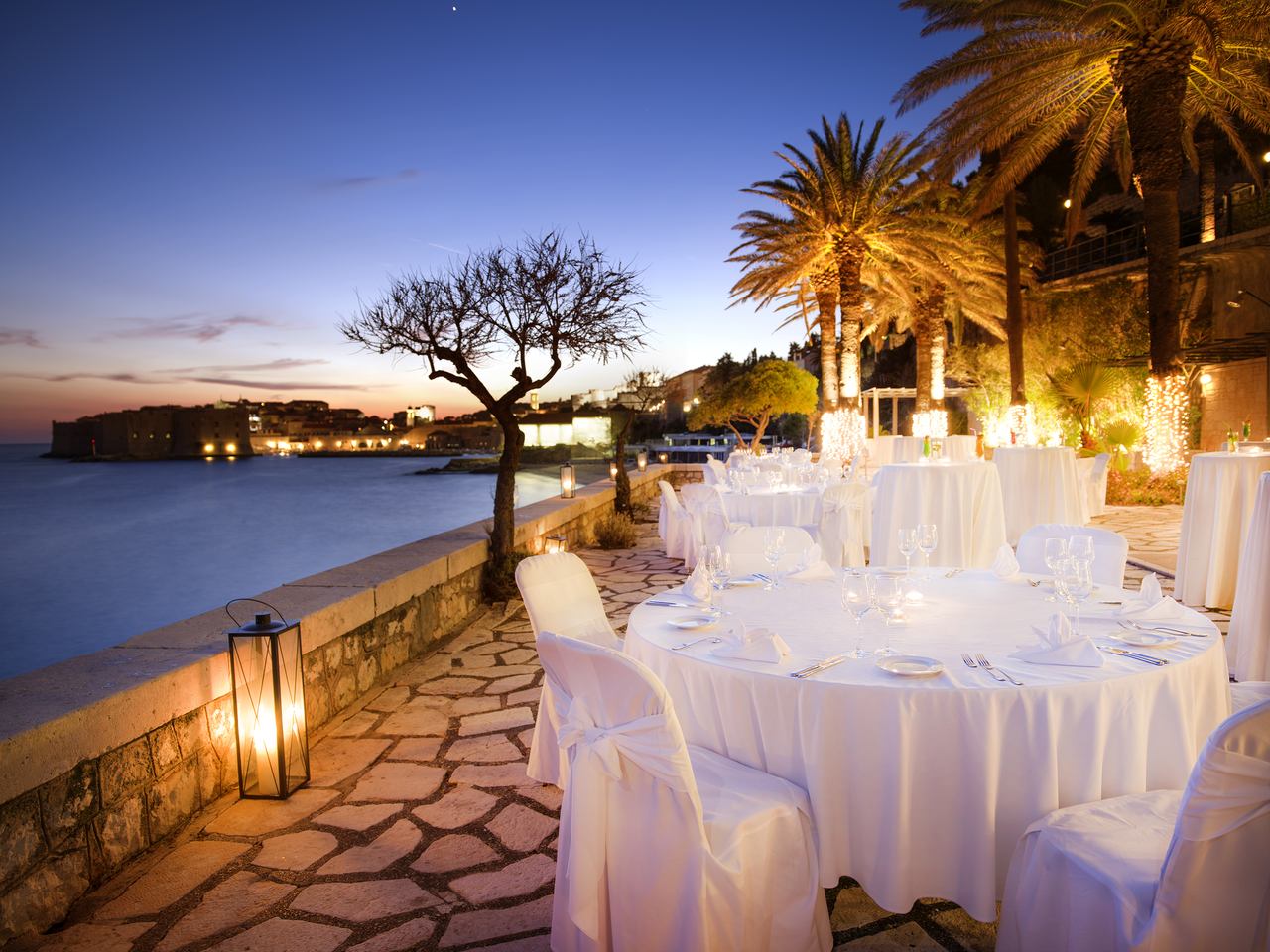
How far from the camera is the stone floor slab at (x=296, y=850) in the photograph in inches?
105

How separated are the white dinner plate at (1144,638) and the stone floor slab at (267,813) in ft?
10.2

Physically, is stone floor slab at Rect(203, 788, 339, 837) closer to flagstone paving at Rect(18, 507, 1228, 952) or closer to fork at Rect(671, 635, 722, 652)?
flagstone paving at Rect(18, 507, 1228, 952)

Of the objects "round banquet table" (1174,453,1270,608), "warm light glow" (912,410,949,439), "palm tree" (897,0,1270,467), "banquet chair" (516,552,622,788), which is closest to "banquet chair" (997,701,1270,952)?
"banquet chair" (516,552,622,788)

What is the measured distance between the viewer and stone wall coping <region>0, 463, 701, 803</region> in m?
2.25

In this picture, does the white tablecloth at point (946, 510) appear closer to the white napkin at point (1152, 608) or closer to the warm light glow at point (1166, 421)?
the white napkin at point (1152, 608)

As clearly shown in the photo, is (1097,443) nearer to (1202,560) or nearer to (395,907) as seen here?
(1202,560)

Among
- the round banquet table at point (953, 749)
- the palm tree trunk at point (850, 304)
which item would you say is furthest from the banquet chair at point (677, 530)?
the palm tree trunk at point (850, 304)

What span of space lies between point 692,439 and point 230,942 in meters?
31.1

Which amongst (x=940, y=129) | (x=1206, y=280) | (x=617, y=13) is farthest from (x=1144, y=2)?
(x=1206, y=280)

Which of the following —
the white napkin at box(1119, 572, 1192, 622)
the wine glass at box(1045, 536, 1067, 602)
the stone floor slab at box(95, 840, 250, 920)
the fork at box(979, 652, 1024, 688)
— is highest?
the wine glass at box(1045, 536, 1067, 602)

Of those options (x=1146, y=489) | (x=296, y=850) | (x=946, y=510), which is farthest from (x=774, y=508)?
(x=1146, y=489)

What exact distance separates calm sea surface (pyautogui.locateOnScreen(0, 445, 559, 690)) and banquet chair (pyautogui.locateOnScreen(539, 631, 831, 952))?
9598 mm

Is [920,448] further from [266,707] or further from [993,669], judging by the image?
[266,707]

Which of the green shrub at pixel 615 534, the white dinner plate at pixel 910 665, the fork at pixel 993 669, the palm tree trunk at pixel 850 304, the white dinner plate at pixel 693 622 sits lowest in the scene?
the green shrub at pixel 615 534
